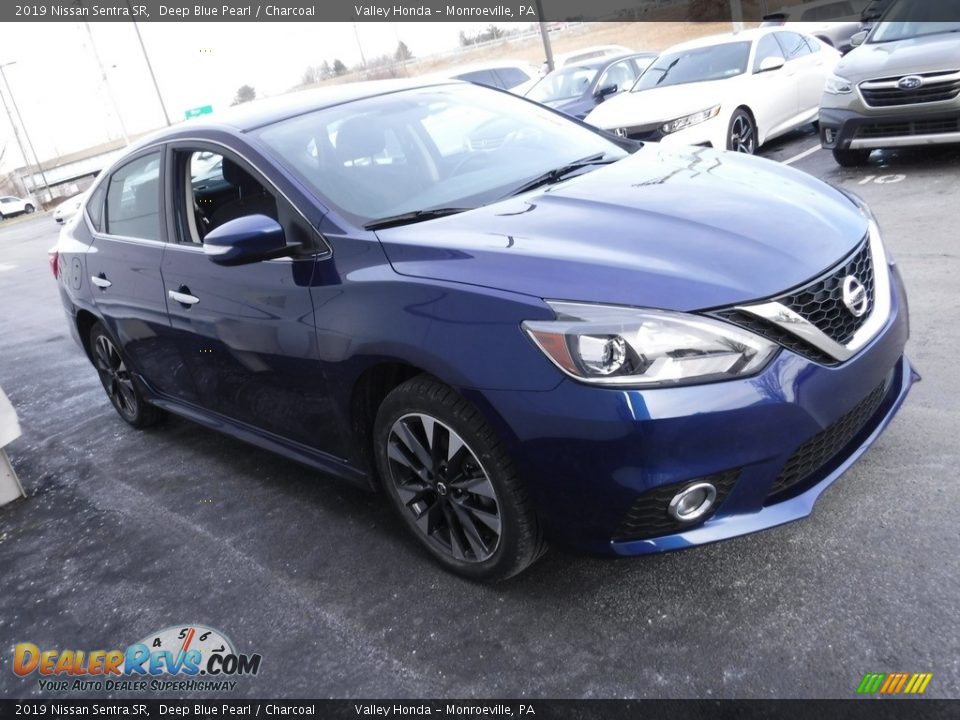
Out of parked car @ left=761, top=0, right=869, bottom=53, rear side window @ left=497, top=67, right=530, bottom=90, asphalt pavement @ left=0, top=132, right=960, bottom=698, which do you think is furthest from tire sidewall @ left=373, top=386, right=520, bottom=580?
parked car @ left=761, top=0, right=869, bottom=53

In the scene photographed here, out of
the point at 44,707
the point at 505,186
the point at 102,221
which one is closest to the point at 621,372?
the point at 505,186

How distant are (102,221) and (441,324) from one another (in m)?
2.84

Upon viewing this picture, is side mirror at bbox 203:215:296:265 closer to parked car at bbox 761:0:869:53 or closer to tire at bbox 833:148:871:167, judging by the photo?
tire at bbox 833:148:871:167

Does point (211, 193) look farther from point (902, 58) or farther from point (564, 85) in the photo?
point (564, 85)

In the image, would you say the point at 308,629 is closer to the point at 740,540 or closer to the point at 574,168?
the point at 740,540

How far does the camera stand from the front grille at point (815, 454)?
7.77 feet

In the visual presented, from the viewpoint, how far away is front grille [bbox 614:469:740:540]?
7.41ft

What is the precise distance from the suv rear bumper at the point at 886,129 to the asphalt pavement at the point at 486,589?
3.15 m

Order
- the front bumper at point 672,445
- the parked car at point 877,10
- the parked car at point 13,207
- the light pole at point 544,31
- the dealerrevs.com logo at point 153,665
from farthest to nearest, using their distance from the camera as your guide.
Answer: the parked car at point 13,207, the light pole at point 544,31, the parked car at point 877,10, the dealerrevs.com logo at point 153,665, the front bumper at point 672,445

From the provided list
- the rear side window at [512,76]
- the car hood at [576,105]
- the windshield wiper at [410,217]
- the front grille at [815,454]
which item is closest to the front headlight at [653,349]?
the front grille at [815,454]

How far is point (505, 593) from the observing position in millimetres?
2805

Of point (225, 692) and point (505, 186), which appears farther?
point (505, 186)

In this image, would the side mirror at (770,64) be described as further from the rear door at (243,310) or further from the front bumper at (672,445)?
the front bumper at (672,445)

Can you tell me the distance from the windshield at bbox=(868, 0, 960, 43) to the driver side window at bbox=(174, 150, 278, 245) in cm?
651
